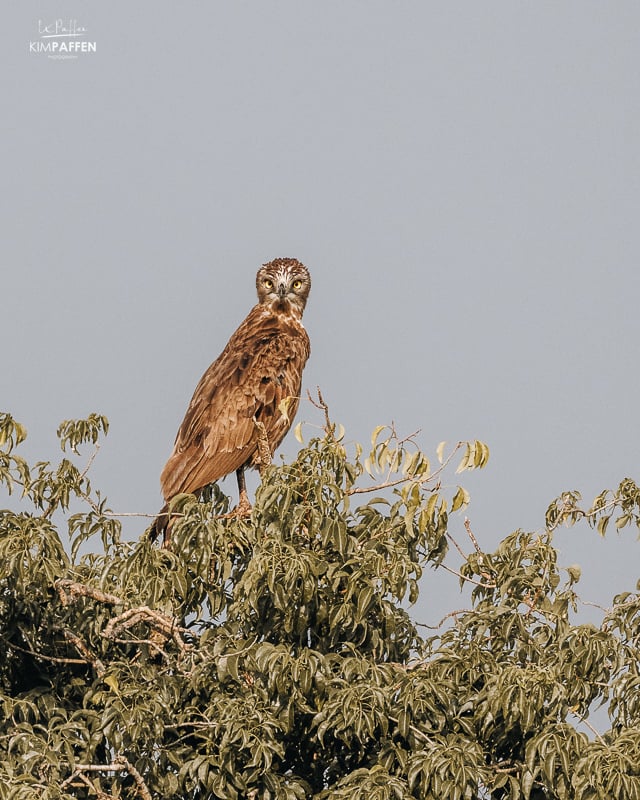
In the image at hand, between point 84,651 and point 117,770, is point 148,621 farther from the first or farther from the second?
point 117,770

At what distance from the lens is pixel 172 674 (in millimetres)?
6973

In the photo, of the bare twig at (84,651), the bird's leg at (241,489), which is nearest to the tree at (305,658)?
the bare twig at (84,651)

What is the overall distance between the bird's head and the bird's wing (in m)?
0.41

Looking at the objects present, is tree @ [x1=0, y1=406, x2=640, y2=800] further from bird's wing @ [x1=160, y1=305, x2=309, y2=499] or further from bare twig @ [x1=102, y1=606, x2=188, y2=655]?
bird's wing @ [x1=160, y1=305, x2=309, y2=499]

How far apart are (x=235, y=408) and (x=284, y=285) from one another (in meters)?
1.39

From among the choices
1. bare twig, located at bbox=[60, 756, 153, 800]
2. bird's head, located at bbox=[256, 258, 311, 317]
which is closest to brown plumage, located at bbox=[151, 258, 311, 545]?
bird's head, located at bbox=[256, 258, 311, 317]

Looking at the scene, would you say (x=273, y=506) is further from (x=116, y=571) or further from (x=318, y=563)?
(x=116, y=571)

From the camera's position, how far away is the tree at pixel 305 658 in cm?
605

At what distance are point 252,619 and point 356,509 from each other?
2.35 feet

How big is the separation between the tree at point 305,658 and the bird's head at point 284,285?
4286mm

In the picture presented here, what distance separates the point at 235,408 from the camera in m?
10.5

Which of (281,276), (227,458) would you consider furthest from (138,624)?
(281,276)

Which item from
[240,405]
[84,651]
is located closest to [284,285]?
[240,405]

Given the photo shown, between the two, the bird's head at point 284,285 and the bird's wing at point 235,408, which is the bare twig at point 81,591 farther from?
the bird's head at point 284,285
